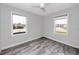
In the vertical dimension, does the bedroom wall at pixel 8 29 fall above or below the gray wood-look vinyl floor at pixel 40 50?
above

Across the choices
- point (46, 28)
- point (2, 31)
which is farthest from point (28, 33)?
point (2, 31)

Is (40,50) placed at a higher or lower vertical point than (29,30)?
lower

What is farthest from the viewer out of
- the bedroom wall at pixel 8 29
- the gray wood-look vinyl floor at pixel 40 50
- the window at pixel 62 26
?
the window at pixel 62 26

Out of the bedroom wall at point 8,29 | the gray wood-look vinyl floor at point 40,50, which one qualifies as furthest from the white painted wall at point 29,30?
the gray wood-look vinyl floor at point 40,50

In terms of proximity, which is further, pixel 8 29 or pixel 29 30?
pixel 29 30

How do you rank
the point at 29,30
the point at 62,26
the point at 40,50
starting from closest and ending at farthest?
the point at 40,50 < the point at 62,26 < the point at 29,30

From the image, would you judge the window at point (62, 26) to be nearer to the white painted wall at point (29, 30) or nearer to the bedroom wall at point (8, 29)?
the white painted wall at point (29, 30)

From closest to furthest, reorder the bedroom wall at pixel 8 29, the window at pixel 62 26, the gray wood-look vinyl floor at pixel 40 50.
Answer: the gray wood-look vinyl floor at pixel 40 50 → the bedroom wall at pixel 8 29 → the window at pixel 62 26

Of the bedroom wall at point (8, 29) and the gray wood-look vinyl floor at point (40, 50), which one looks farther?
Answer: the bedroom wall at point (8, 29)

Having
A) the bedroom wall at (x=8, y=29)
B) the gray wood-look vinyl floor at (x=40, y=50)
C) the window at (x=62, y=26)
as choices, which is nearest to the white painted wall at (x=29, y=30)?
the bedroom wall at (x=8, y=29)

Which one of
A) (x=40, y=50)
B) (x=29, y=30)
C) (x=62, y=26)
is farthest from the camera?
(x=29, y=30)

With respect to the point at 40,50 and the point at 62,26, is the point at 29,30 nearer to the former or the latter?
the point at 40,50

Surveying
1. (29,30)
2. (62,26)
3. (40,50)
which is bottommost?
(40,50)

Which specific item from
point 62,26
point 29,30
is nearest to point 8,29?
point 29,30
